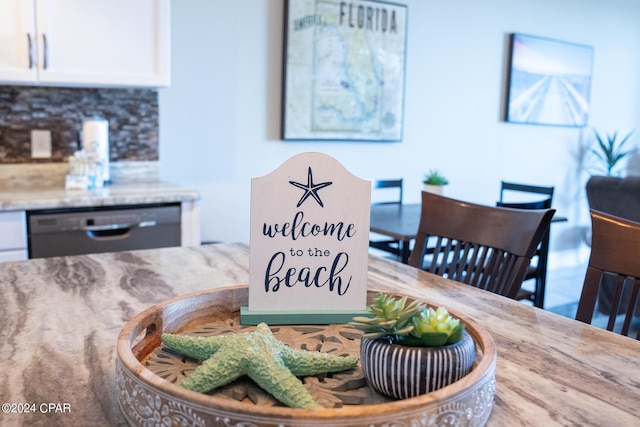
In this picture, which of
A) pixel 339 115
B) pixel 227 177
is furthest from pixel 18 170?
pixel 339 115

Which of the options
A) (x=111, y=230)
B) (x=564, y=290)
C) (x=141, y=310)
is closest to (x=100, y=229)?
(x=111, y=230)

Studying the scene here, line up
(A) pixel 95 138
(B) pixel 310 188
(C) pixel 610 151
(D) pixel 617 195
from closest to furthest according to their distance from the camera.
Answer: (B) pixel 310 188, (A) pixel 95 138, (D) pixel 617 195, (C) pixel 610 151

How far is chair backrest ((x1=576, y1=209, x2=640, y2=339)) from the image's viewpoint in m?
1.11

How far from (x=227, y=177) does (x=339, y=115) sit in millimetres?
836

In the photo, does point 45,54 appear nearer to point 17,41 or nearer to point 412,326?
point 17,41

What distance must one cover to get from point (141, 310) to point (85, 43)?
1940 mm

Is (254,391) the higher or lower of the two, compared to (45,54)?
lower

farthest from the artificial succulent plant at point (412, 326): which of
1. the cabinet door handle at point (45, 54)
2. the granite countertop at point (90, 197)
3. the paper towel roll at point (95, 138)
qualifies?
the paper towel roll at point (95, 138)

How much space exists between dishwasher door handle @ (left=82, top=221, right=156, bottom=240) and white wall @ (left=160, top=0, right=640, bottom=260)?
26.7 inches

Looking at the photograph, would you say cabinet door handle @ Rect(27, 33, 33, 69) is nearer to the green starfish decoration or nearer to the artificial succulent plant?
the green starfish decoration

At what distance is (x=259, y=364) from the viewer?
66 cm

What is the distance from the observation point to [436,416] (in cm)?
59

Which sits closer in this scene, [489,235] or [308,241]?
[308,241]

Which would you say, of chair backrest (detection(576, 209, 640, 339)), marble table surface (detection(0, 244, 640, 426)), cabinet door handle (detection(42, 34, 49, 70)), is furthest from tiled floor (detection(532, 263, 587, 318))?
cabinet door handle (detection(42, 34, 49, 70))
